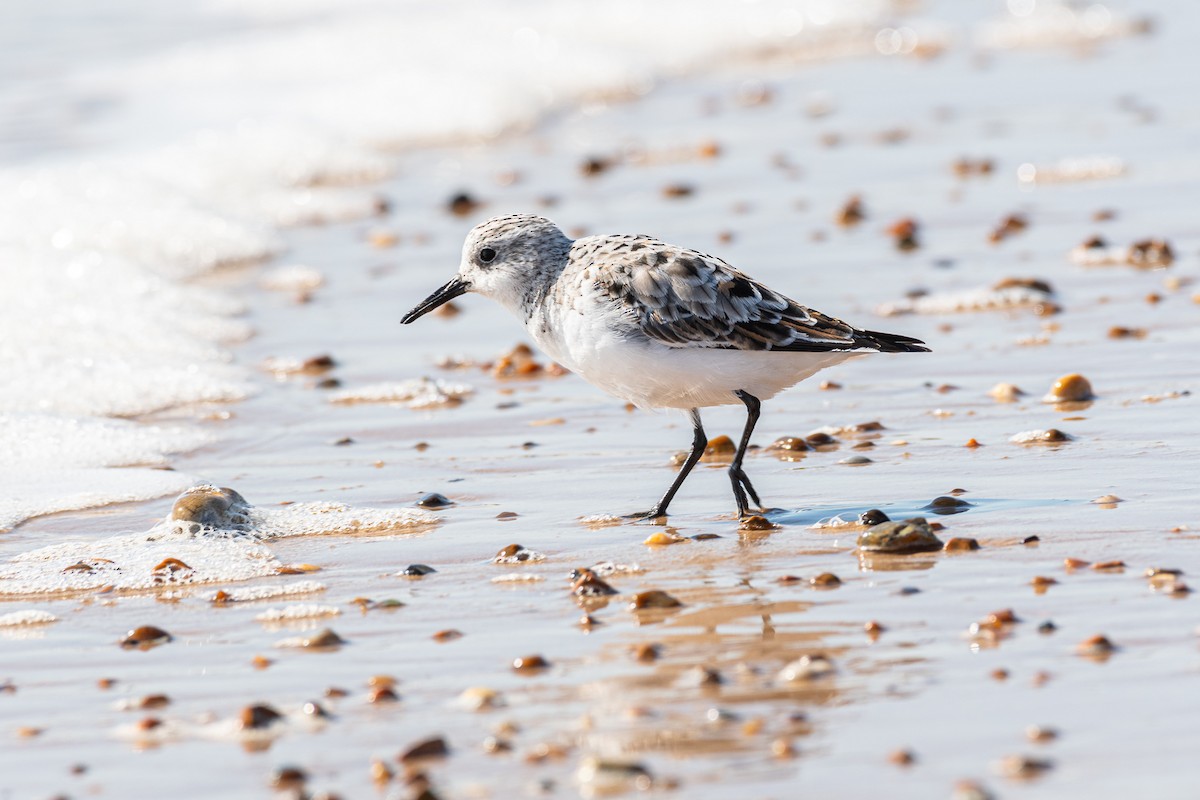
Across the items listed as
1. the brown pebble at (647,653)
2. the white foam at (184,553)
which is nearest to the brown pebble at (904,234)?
the white foam at (184,553)

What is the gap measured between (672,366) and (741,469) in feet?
1.33

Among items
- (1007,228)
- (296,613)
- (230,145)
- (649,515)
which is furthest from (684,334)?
(230,145)

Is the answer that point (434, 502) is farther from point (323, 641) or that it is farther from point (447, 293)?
point (323, 641)

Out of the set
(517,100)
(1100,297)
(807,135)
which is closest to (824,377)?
(1100,297)

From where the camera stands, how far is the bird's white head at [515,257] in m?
5.50

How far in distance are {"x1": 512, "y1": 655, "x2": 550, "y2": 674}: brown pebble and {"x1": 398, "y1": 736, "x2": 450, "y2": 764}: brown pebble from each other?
19.8 inches

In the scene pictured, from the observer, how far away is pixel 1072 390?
19.8 feet

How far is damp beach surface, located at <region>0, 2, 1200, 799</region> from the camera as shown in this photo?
3352 millimetres

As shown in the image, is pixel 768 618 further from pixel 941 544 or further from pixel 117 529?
pixel 117 529

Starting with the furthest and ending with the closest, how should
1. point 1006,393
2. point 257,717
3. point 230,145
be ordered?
point 230,145, point 1006,393, point 257,717

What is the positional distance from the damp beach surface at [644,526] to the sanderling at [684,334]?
0.37m

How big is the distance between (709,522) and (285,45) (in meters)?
13.2

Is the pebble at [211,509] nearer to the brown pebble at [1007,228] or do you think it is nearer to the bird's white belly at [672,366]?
the bird's white belly at [672,366]

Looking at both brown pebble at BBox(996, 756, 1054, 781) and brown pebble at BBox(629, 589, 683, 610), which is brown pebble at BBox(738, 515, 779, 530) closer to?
brown pebble at BBox(629, 589, 683, 610)
